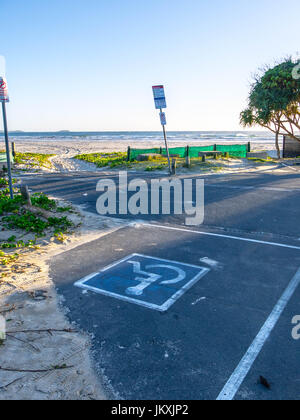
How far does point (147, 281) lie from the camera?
5477mm

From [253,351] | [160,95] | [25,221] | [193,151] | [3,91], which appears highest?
[160,95]

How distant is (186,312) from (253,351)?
42.6 inches

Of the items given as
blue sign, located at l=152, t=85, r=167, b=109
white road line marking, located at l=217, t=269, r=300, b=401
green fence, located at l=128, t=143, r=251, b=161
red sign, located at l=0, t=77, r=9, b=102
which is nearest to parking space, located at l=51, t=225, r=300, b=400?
white road line marking, located at l=217, t=269, r=300, b=401

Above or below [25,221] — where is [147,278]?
below

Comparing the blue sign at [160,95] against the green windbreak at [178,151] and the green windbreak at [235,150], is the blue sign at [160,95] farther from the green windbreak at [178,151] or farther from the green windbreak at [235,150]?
the green windbreak at [235,150]

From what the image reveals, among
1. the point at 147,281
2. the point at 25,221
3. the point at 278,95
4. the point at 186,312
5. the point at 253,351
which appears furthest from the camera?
the point at 278,95

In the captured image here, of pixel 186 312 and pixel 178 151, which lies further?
pixel 178 151

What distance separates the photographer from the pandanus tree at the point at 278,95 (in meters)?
25.5

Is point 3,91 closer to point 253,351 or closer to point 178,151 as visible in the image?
point 253,351

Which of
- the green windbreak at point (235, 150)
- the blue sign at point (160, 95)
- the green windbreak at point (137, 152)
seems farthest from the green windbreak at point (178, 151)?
the blue sign at point (160, 95)

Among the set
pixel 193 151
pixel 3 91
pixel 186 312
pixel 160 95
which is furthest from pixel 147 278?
pixel 193 151

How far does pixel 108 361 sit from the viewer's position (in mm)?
3504

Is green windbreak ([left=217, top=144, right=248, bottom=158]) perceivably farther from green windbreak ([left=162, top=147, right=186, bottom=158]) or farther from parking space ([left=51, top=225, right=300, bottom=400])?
parking space ([left=51, top=225, right=300, bottom=400])

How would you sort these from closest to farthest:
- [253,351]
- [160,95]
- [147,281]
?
[253,351] < [147,281] < [160,95]
